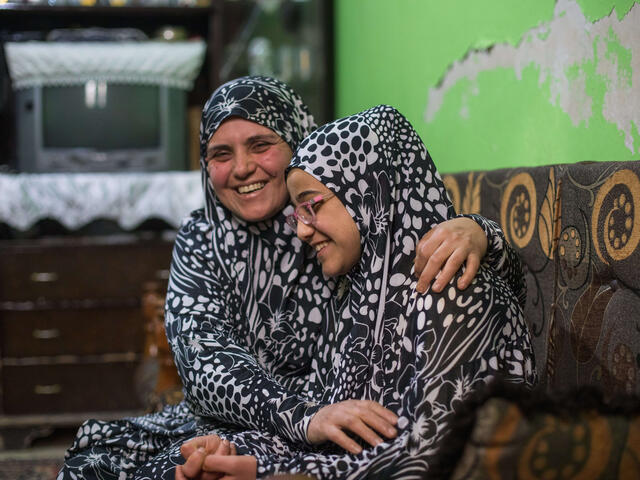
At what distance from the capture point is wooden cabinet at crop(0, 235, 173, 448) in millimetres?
3369

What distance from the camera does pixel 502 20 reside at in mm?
1815

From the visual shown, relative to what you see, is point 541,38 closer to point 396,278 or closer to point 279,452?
point 396,278

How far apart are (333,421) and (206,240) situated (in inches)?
26.9

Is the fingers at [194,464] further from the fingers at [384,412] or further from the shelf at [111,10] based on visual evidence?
the shelf at [111,10]

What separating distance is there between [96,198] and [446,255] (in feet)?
8.69

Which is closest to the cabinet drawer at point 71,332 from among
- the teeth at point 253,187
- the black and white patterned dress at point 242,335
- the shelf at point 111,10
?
the shelf at point 111,10

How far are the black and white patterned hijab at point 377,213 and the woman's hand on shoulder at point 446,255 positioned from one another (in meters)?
0.05

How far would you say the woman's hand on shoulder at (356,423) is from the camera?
1.08 meters

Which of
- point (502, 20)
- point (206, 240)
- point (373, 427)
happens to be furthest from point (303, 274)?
point (502, 20)

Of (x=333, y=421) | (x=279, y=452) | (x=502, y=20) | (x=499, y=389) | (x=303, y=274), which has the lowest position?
(x=279, y=452)

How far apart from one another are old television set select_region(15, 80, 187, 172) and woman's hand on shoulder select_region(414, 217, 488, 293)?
2806 mm

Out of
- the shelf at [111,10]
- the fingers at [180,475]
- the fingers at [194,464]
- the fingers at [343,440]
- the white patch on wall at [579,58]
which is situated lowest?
the fingers at [180,475]

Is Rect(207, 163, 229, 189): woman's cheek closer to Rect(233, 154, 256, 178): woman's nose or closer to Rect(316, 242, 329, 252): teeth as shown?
Rect(233, 154, 256, 178): woman's nose

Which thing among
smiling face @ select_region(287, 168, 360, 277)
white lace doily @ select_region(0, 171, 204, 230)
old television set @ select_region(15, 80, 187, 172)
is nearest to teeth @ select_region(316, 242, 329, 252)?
smiling face @ select_region(287, 168, 360, 277)
